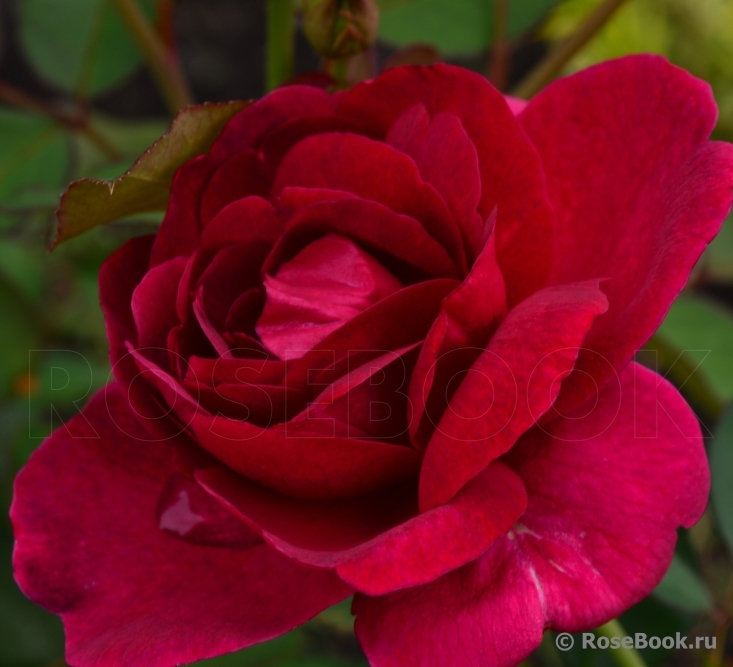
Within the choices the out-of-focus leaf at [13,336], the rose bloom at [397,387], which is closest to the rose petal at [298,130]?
the rose bloom at [397,387]

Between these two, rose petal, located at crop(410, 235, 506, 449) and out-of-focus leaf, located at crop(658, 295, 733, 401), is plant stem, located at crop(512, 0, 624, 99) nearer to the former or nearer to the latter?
out-of-focus leaf, located at crop(658, 295, 733, 401)

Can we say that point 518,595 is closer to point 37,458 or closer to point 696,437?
point 696,437

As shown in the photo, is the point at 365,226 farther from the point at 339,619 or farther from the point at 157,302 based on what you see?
the point at 339,619

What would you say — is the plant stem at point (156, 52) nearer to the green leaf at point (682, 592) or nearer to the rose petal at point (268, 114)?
the rose petal at point (268, 114)

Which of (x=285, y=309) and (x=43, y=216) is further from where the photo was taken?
(x=43, y=216)

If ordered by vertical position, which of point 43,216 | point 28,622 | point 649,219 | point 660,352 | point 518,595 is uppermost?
point 649,219

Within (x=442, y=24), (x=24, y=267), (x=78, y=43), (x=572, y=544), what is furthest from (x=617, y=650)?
(x=24, y=267)

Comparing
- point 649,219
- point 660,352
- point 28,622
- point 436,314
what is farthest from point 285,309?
point 28,622
